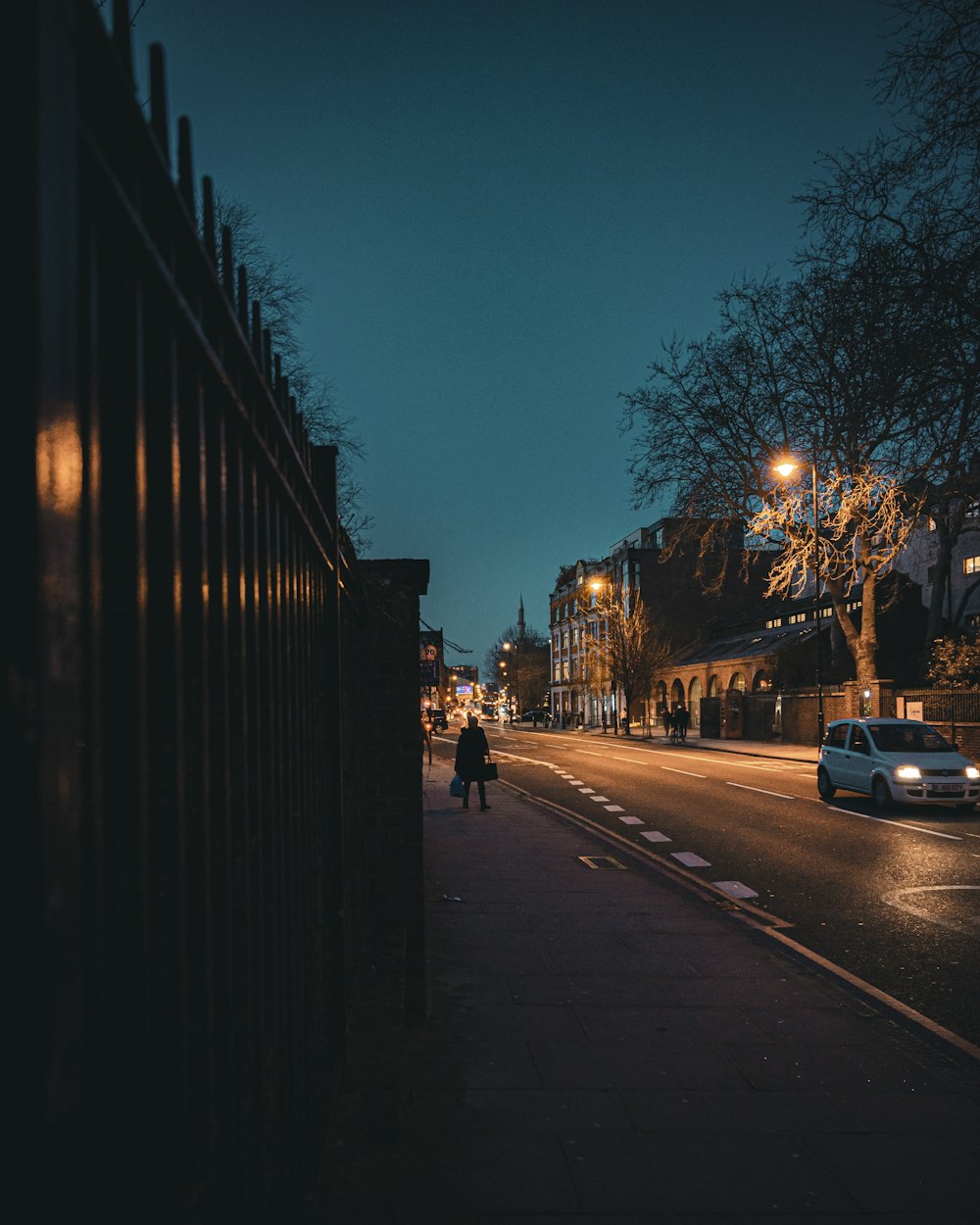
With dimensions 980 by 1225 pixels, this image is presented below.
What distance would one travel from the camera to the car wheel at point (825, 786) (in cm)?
1891

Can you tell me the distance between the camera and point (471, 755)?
17875 mm

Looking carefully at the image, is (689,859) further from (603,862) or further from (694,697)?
(694,697)

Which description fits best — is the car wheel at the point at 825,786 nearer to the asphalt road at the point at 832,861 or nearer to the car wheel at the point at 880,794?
the asphalt road at the point at 832,861

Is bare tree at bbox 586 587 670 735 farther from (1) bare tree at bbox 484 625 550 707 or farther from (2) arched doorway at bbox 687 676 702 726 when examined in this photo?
(1) bare tree at bbox 484 625 550 707

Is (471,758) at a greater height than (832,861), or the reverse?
(471,758)

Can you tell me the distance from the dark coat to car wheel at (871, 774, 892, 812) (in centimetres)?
683

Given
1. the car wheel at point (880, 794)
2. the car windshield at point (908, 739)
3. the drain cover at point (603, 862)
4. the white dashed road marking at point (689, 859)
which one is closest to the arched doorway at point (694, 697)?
the car windshield at point (908, 739)

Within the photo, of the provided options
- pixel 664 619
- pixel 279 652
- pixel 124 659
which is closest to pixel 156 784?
pixel 124 659

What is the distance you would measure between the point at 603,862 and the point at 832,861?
283 cm

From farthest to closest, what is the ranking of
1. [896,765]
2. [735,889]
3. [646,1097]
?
[896,765] → [735,889] → [646,1097]

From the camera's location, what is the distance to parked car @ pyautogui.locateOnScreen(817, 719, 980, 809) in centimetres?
1648

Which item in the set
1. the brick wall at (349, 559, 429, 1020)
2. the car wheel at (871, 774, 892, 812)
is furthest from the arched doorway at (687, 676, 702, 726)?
the brick wall at (349, 559, 429, 1020)

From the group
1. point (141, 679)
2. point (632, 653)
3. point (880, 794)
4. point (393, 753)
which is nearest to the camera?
point (141, 679)

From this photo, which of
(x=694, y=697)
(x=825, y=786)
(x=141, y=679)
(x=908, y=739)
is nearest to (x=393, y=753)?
(x=141, y=679)
